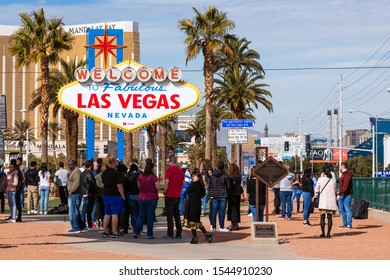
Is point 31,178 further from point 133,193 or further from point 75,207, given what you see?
point 133,193

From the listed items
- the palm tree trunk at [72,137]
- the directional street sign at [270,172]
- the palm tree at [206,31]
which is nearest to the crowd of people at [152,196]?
the directional street sign at [270,172]

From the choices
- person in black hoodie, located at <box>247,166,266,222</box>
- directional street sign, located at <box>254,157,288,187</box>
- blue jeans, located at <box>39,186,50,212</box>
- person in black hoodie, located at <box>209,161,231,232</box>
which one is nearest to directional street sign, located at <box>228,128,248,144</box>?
blue jeans, located at <box>39,186,50,212</box>

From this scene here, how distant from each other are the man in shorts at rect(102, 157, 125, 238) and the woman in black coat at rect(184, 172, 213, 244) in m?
1.63

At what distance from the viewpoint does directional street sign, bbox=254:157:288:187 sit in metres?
20.6

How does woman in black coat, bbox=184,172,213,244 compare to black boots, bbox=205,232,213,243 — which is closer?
woman in black coat, bbox=184,172,213,244

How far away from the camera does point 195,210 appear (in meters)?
19.1

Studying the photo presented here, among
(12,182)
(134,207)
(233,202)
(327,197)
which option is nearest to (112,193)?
(134,207)

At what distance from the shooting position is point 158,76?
3017 cm

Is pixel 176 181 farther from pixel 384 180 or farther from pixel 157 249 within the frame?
pixel 384 180

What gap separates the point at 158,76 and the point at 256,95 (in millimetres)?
32399

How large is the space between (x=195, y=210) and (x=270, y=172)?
8.31ft

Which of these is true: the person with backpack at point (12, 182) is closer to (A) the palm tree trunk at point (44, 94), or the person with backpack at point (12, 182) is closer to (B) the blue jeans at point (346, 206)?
(B) the blue jeans at point (346, 206)

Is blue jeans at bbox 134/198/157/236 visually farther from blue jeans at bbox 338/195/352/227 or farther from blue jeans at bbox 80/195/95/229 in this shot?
blue jeans at bbox 338/195/352/227

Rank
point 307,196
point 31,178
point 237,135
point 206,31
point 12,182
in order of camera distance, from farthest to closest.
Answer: point 206,31, point 237,135, point 31,178, point 307,196, point 12,182
